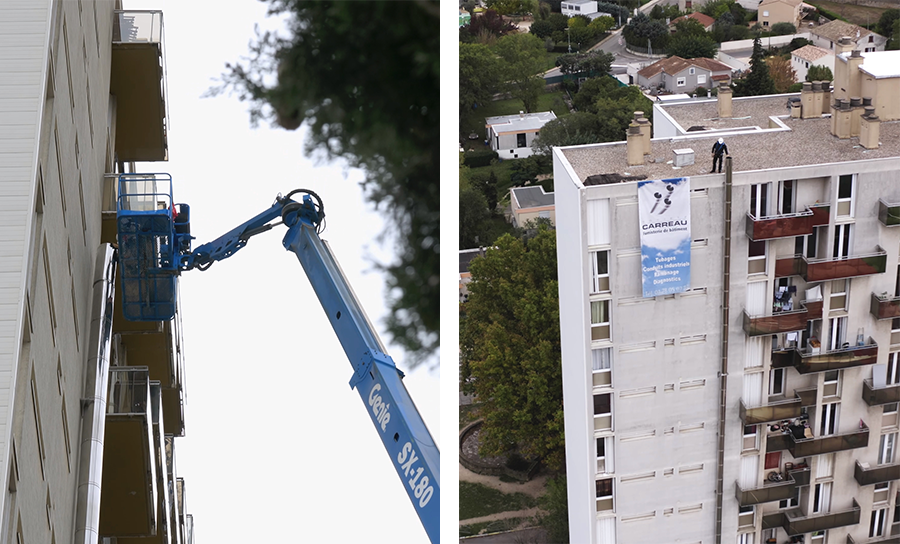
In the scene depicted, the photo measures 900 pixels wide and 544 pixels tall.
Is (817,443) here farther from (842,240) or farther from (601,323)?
(601,323)

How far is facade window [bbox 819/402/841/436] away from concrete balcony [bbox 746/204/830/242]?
407 centimetres

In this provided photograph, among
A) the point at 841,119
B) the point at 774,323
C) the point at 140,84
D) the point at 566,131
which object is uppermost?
the point at 140,84

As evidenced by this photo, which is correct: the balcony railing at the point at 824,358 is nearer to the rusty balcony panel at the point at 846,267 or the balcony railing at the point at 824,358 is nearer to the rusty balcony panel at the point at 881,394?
the rusty balcony panel at the point at 881,394

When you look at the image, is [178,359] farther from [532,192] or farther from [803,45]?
[803,45]

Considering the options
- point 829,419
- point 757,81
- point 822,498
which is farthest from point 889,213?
point 757,81

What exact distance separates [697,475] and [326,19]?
700 inches

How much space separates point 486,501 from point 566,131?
29.8m

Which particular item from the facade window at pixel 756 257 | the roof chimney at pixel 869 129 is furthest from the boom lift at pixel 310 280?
the roof chimney at pixel 869 129

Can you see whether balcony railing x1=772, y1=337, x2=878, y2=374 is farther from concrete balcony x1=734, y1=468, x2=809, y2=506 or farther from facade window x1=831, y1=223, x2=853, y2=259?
concrete balcony x1=734, y1=468, x2=809, y2=506

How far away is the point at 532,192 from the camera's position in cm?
5600

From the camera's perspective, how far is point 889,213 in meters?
20.6

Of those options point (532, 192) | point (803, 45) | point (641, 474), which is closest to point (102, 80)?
point (641, 474)

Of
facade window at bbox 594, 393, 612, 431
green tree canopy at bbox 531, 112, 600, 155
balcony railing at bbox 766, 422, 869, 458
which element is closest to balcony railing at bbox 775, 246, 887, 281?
balcony railing at bbox 766, 422, 869, 458

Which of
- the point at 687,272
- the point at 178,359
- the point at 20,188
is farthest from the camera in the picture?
the point at 178,359
